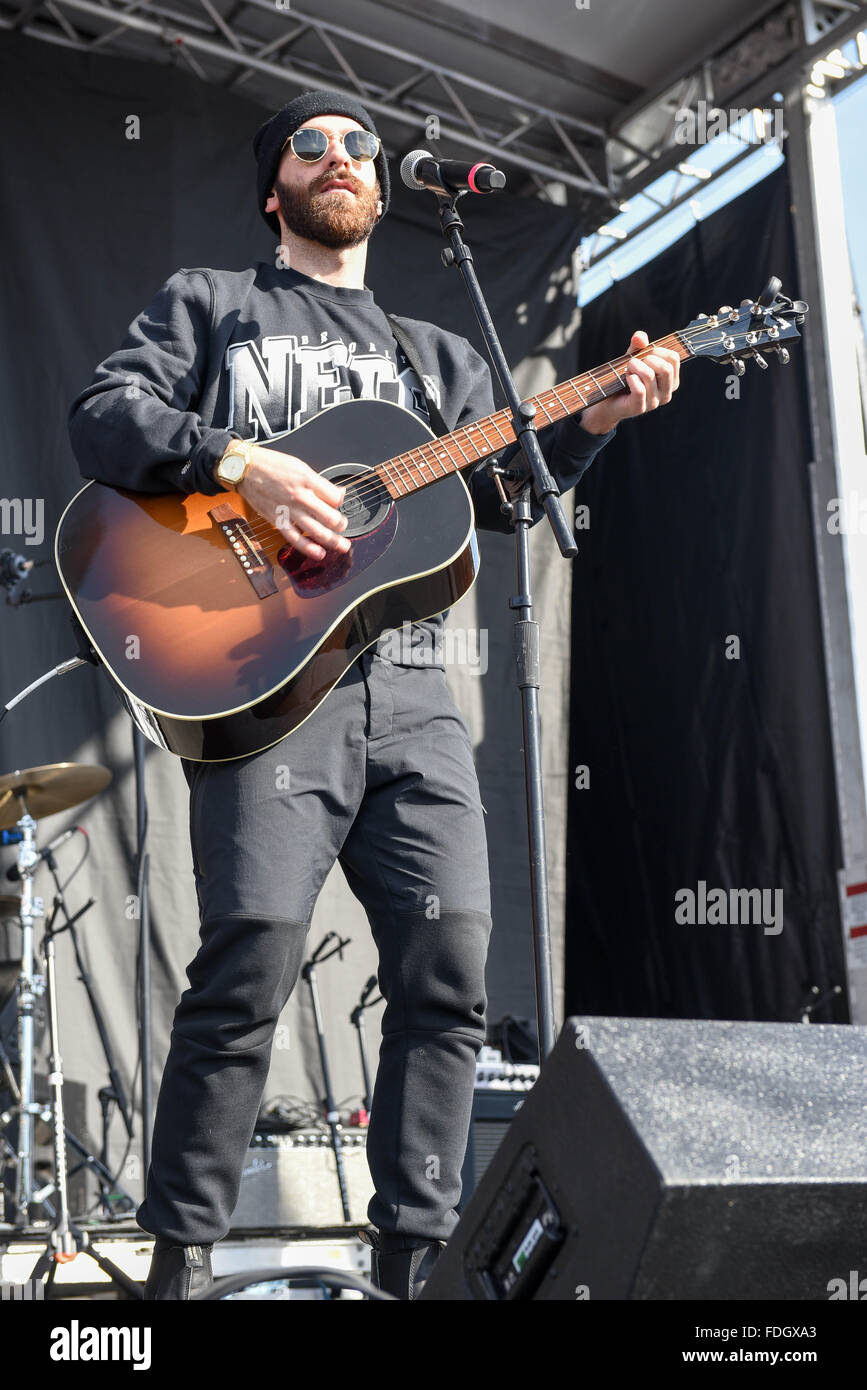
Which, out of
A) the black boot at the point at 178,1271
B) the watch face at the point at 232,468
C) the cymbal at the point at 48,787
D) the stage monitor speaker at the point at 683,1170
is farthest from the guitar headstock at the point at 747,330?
the cymbal at the point at 48,787

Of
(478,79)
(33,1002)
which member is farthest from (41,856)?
(478,79)

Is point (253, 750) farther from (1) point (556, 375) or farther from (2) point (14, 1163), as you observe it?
(1) point (556, 375)

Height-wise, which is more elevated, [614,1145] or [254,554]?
[254,554]

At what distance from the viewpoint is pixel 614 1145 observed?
992mm

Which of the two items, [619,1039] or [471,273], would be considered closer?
[619,1039]

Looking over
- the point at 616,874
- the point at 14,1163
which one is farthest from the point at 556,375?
the point at 14,1163

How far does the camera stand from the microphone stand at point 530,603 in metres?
1.71

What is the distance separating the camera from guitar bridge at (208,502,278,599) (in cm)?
205

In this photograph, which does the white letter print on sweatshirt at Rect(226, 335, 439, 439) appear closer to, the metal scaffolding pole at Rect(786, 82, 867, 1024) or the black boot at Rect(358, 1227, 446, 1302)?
the black boot at Rect(358, 1227, 446, 1302)

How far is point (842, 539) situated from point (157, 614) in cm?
369

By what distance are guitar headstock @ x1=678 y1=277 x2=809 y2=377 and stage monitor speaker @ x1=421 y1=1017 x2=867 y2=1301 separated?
152cm

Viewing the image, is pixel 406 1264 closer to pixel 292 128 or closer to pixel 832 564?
pixel 292 128

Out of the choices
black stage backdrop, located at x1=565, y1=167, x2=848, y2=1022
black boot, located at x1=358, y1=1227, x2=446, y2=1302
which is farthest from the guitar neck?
black stage backdrop, located at x1=565, y1=167, x2=848, y2=1022

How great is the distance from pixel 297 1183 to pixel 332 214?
271 centimetres
